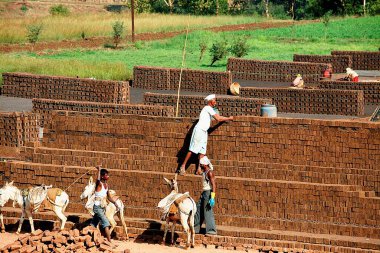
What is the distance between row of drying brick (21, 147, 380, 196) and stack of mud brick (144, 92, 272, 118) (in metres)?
4.92

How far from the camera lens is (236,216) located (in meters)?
19.9

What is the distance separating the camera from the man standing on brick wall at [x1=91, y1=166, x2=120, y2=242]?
1912cm

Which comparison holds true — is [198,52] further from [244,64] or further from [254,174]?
[254,174]

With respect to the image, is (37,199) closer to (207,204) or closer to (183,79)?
(207,204)

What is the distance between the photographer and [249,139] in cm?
2044

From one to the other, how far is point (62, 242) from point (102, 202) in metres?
1.26

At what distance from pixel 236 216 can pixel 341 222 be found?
170 cm

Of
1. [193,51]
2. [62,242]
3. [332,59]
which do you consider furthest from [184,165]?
[193,51]

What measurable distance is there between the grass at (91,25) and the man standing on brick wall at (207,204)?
92.1 feet

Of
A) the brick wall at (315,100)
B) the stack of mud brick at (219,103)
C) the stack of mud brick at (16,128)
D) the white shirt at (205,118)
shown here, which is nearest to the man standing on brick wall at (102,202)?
the white shirt at (205,118)

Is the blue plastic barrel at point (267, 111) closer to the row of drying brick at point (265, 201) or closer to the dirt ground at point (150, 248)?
the row of drying brick at point (265, 201)

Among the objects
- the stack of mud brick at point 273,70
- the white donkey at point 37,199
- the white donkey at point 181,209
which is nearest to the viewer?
the white donkey at point 181,209

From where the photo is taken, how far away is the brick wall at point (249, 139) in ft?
65.6

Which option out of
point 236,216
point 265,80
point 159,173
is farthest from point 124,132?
point 265,80
